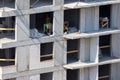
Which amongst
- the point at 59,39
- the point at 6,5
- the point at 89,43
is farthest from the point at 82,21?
the point at 6,5

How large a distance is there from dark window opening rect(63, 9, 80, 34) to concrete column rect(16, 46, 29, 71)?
11.0 ft

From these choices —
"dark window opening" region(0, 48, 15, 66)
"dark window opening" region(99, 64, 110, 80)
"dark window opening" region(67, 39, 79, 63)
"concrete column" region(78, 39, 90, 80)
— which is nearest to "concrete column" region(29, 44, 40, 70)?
"dark window opening" region(0, 48, 15, 66)

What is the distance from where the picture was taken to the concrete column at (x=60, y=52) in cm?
3753

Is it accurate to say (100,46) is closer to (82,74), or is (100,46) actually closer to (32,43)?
(82,74)

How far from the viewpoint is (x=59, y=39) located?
37500mm

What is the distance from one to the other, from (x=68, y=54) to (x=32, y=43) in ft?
11.5

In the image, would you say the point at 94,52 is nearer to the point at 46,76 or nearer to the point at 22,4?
the point at 46,76

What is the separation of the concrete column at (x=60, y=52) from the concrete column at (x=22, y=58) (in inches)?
76.1

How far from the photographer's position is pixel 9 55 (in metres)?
36.9

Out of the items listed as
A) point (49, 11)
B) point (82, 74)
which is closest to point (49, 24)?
point (49, 11)

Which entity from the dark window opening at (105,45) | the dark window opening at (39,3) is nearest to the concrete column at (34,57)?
the dark window opening at (39,3)

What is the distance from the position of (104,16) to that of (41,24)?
470 cm

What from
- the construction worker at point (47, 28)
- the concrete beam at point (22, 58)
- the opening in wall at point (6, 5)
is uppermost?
the opening in wall at point (6, 5)

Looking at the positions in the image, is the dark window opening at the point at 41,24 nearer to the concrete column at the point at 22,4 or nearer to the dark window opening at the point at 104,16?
the concrete column at the point at 22,4
